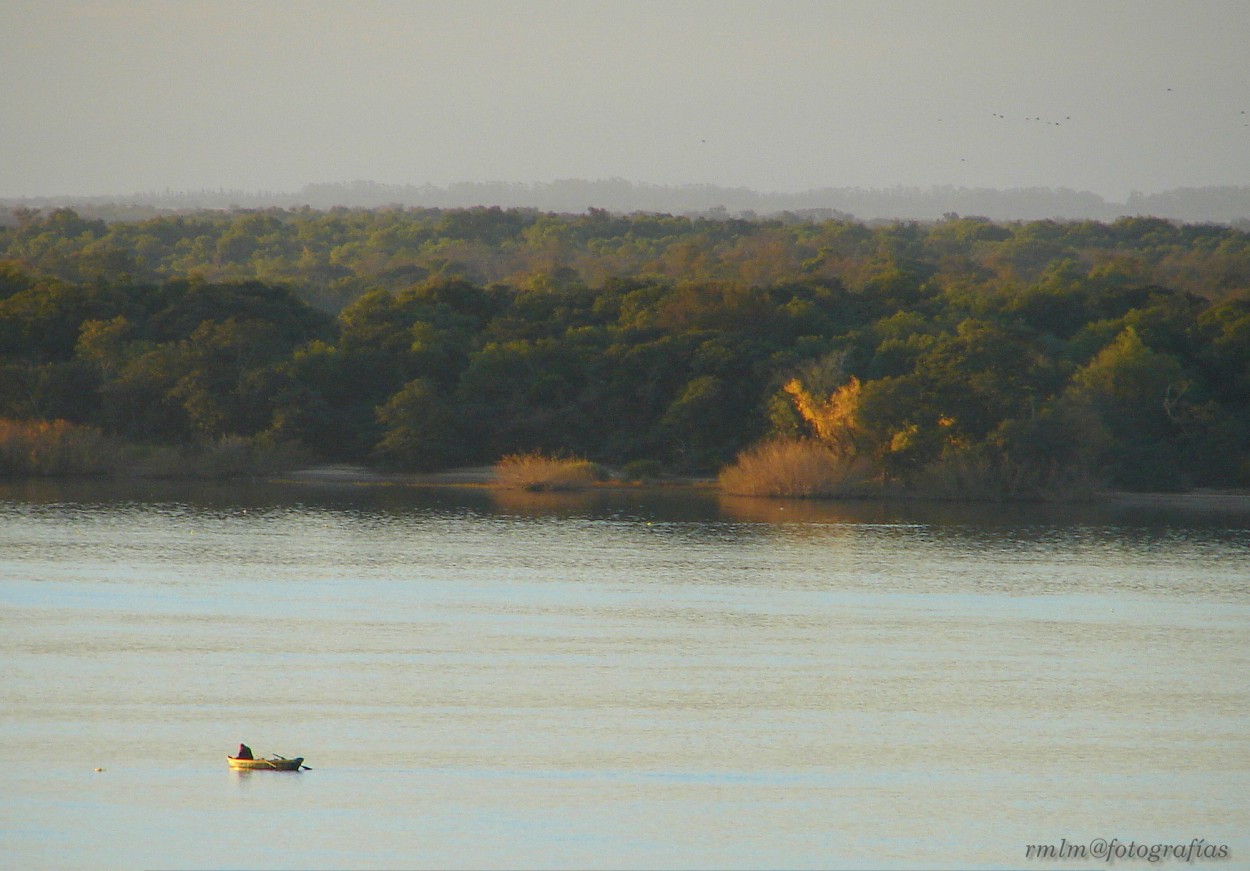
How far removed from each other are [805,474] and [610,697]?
32168mm

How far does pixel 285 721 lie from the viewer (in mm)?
20906

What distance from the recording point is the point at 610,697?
22.7 meters

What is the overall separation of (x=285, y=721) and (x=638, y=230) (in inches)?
4419

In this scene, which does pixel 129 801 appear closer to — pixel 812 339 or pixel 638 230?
pixel 812 339

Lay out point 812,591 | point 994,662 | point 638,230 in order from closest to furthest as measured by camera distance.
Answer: point 994,662, point 812,591, point 638,230

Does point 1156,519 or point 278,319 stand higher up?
point 278,319

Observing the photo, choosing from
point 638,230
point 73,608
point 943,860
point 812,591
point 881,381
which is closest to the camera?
point 943,860

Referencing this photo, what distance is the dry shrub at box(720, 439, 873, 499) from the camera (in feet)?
178

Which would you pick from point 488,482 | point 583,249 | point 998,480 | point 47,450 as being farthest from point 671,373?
point 583,249

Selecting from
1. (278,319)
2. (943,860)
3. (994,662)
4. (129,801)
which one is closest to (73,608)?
(129,801)

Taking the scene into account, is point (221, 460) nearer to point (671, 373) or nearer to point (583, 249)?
point (671, 373)

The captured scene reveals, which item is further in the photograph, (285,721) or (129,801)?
(285,721)

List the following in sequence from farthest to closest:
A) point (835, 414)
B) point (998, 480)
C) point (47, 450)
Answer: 1. point (47, 450)
2. point (835, 414)
3. point (998, 480)

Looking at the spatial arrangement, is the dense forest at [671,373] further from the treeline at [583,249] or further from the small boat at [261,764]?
the small boat at [261,764]
